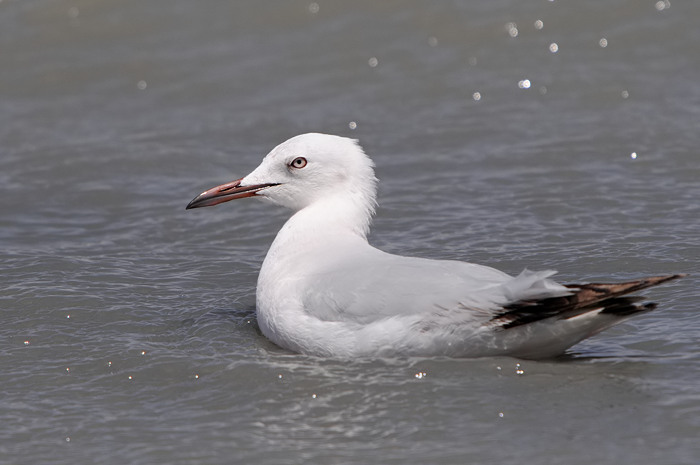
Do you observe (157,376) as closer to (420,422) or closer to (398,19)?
(420,422)

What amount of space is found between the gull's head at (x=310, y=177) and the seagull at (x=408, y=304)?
161 mm

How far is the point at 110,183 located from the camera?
8.84 metres

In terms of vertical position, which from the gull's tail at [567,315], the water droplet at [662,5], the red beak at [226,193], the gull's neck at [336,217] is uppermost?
the water droplet at [662,5]

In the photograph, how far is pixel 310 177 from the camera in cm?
610

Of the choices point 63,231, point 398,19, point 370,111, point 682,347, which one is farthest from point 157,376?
point 398,19

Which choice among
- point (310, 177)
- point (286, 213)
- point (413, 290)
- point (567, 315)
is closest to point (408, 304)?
point (413, 290)

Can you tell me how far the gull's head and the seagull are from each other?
161 millimetres

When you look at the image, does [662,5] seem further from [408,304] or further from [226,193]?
[408,304]

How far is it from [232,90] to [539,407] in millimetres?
6661

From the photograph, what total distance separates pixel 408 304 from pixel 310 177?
1.30m

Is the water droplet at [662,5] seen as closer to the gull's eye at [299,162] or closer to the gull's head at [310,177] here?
the gull's head at [310,177]

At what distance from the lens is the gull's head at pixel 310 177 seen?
6.09 metres

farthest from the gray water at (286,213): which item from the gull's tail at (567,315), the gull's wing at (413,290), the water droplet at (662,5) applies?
the gull's wing at (413,290)

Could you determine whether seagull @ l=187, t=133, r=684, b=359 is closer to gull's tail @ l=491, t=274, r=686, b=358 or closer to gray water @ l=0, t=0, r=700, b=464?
gull's tail @ l=491, t=274, r=686, b=358
